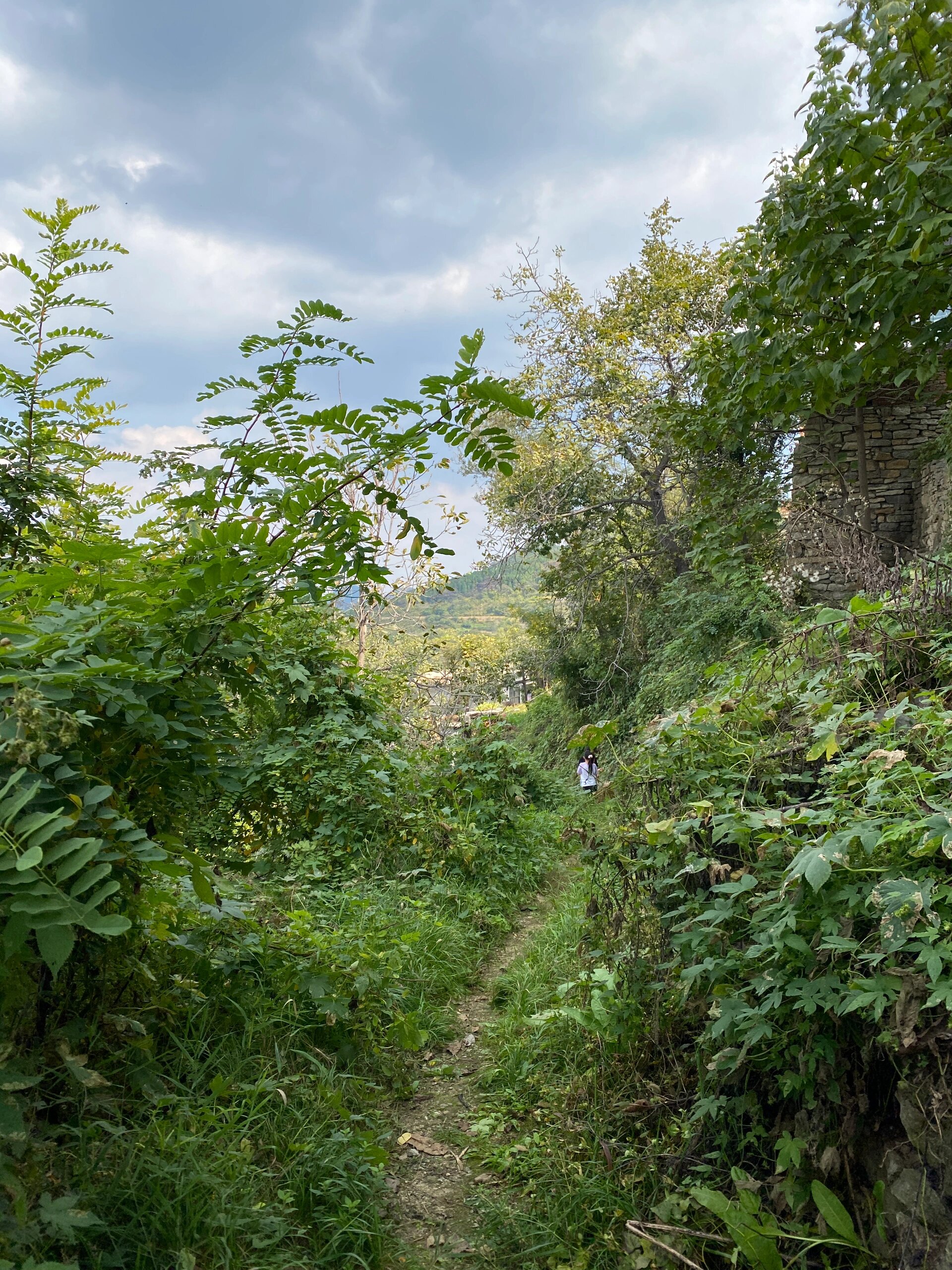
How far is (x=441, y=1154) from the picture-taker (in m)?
3.13

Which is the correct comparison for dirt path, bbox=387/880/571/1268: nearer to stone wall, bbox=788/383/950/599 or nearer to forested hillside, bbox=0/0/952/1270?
forested hillside, bbox=0/0/952/1270

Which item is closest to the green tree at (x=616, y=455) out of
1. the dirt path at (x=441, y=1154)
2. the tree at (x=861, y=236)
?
the tree at (x=861, y=236)

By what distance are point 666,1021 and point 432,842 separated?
319cm

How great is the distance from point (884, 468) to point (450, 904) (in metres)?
8.79

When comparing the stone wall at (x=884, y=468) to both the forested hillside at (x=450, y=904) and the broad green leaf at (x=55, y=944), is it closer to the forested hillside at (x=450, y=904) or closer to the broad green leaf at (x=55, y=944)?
the forested hillside at (x=450, y=904)

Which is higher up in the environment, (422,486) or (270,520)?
(422,486)

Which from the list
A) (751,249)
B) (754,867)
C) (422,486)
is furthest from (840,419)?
(754,867)

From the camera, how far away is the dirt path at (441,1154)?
2654 millimetres

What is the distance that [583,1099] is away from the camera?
10.2 ft

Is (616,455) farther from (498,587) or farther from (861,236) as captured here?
(861,236)

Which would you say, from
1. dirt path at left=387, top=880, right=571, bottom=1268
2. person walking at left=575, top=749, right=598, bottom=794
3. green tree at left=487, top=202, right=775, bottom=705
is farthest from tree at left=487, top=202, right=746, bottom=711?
dirt path at left=387, top=880, right=571, bottom=1268

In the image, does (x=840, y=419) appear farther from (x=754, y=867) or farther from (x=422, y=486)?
(x=754, y=867)

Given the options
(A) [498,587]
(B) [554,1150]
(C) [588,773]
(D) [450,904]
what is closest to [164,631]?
(B) [554,1150]

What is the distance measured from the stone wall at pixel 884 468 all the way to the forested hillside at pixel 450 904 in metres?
4.80
